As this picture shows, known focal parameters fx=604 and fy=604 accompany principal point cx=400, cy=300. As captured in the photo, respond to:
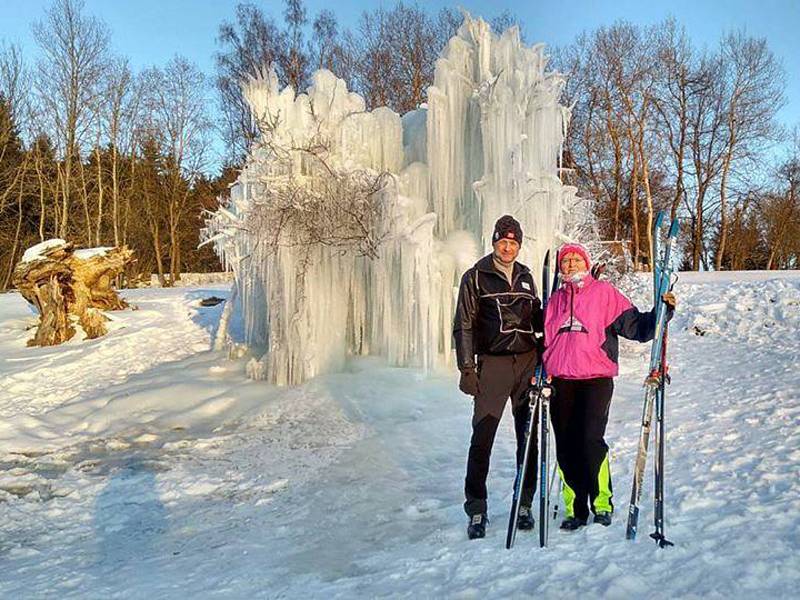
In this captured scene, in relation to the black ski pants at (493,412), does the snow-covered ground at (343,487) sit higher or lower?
lower

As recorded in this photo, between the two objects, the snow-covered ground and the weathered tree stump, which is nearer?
the snow-covered ground

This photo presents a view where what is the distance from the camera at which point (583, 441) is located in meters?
3.68

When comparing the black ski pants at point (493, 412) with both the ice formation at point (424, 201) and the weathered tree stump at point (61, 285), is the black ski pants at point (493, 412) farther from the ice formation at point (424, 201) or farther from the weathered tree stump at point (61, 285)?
the weathered tree stump at point (61, 285)

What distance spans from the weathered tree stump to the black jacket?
1188cm

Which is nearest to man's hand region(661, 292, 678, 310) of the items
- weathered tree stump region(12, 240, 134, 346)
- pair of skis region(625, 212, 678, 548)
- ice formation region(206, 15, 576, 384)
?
pair of skis region(625, 212, 678, 548)

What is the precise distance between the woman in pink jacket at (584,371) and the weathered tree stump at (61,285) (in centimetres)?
1232

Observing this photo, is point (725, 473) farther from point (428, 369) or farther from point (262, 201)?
point (262, 201)

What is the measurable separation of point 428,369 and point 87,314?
28.5 ft

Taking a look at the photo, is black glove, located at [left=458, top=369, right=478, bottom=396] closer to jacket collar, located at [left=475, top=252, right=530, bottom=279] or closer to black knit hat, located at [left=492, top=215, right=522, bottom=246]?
jacket collar, located at [left=475, top=252, right=530, bottom=279]

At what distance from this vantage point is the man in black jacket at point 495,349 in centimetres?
384

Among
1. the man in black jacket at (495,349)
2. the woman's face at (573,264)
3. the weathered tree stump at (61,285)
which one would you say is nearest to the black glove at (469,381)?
the man in black jacket at (495,349)

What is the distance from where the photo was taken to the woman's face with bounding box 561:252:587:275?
3.81 metres

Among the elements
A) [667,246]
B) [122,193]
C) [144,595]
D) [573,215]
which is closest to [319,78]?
[573,215]

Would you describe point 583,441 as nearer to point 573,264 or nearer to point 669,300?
point 669,300
